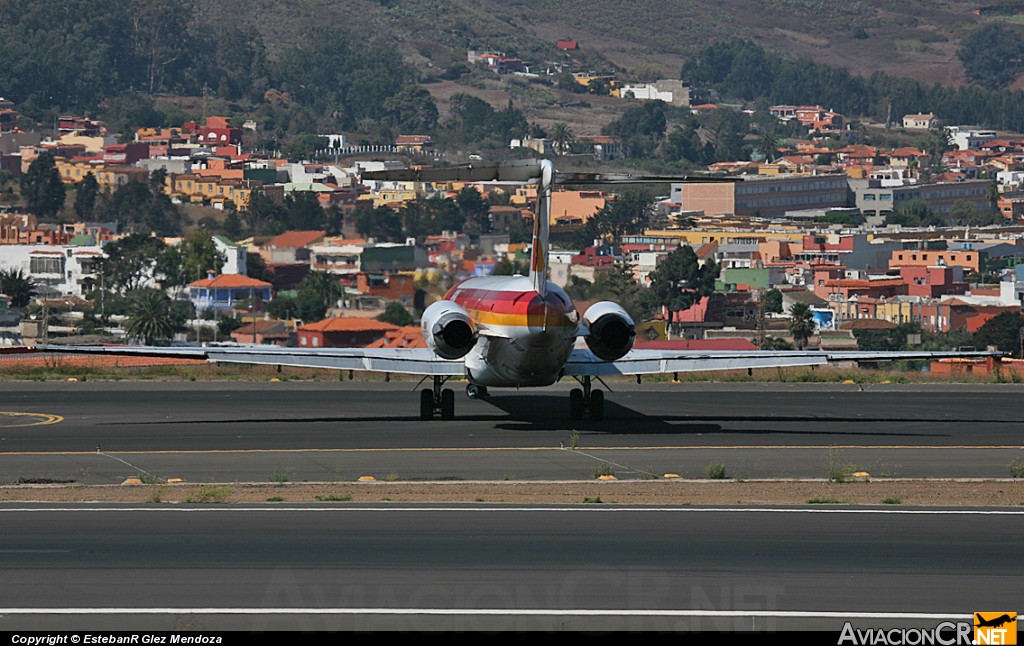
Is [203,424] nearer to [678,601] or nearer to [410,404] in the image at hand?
[410,404]

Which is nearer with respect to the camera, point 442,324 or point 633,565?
point 633,565

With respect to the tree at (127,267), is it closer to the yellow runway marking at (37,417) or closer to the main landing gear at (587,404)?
the yellow runway marking at (37,417)

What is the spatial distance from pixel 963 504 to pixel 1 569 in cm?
1410

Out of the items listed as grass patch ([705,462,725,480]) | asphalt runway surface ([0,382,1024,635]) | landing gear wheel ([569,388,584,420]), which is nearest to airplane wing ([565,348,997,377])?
landing gear wheel ([569,388,584,420])

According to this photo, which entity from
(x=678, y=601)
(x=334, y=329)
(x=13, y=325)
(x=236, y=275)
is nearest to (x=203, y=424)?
(x=678, y=601)

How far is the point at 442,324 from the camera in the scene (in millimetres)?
37781

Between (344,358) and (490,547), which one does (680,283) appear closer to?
(344,358)

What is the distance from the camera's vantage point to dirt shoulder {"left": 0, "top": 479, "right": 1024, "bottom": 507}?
26.6 m

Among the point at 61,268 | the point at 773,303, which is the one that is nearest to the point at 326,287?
the point at 61,268

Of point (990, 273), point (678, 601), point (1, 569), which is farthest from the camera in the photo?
point (990, 273)

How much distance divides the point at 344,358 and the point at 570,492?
12.8 m

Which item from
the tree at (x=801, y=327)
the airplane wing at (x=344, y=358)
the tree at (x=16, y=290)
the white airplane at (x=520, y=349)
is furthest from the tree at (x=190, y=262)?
the airplane wing at (x=344, y=358)

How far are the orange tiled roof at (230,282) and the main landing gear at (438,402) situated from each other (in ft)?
364

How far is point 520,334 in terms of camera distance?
36.6 metres
